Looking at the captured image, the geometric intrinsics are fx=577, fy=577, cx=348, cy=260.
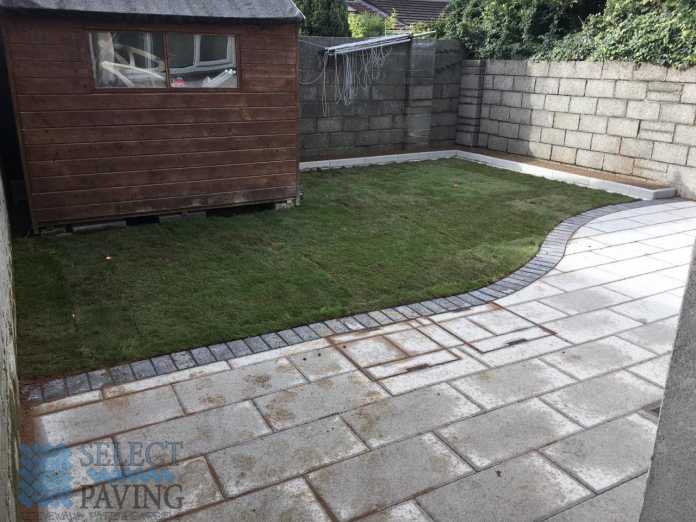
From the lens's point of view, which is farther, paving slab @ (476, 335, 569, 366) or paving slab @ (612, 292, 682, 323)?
paving slab @ (612, 292, 682, 323)

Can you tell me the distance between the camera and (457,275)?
209 inches

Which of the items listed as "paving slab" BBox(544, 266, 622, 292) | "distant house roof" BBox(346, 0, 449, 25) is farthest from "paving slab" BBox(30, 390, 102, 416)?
"distant house roof" BBox(346, 0, 449, 25)

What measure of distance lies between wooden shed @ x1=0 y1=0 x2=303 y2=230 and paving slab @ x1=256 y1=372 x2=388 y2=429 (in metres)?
3.82

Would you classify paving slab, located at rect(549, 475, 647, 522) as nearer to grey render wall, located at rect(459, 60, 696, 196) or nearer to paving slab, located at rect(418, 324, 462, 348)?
paving slab, located at rect(418, 324, 462, 348)

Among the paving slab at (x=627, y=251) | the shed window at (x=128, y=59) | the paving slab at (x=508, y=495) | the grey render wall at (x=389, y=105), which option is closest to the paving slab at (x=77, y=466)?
the paving slab at (x=508, y=495)

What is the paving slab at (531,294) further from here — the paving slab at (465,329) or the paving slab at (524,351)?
the paving slab at (524,351)

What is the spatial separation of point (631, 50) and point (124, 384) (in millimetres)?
8664

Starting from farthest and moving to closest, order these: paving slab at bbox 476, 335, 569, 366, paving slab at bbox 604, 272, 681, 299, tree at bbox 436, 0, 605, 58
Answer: tree at bbox 436, 0, 605, 58
paving slab at bbox 604, 272, 681, 299
paving slab at bbox 476, 335, 569, 366

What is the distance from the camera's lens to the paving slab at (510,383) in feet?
11.3

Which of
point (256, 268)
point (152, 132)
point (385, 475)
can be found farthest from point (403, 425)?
point (152, 132)

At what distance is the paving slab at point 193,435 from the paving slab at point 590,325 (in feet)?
7.86

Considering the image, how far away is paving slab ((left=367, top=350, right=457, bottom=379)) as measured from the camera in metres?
3.69

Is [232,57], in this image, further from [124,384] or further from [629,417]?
[629,417]

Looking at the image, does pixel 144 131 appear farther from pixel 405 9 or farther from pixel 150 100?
pixel 405 9
